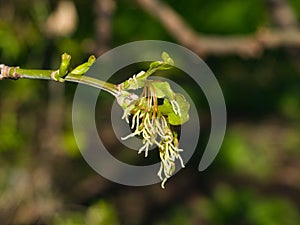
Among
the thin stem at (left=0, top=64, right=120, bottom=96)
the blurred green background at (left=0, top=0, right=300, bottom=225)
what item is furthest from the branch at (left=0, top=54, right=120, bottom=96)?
the blurred green background at (left=0, top=0, right=300, bottom=225)

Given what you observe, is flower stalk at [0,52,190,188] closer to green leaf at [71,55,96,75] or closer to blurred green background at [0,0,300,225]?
green leaf at [71,55,96,75]

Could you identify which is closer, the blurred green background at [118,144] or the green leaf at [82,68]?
the green leaf at [82,68]

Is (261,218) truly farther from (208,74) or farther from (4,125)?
(208,74)

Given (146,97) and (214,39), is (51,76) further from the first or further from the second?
(214,39)

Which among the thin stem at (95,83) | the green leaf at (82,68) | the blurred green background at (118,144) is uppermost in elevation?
the thin stem at (95,83)

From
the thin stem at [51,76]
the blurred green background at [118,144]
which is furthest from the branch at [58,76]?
the blurred green background at [118,144]

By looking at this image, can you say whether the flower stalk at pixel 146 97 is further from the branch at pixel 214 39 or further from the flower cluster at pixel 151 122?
the branch at pixel 214 39
